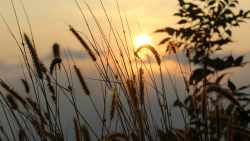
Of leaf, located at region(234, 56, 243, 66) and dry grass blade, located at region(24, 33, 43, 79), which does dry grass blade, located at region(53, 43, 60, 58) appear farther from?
leaf, located at region(234, 56, 243, 66)

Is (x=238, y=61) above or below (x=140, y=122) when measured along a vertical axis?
above

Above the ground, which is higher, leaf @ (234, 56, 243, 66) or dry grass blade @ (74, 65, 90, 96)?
leaf @ (234, 56, 243, 66)

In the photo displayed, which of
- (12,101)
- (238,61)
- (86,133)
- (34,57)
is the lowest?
(86,133)

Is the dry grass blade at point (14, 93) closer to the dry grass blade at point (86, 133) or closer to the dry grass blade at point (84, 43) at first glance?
the dry grass blade at point (86, 133)

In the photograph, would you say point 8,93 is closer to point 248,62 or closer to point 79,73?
point 79,73

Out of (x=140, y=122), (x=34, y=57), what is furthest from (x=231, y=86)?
(x=34, y=57)

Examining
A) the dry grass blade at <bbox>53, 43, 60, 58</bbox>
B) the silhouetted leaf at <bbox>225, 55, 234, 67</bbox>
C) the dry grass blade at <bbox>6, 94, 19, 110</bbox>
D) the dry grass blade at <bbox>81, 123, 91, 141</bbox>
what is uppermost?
the silhouetted leaf at <bbox>225, 55, 234, 67</bbox>

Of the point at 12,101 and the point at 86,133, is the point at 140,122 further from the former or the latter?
the point at 12,101

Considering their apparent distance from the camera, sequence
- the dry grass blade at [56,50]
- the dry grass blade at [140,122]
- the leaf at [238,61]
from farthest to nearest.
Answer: the leaf at [238,61], the dry grass blade at [56,50], the dry grass blade at [140,122]

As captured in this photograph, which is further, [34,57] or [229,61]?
[229,61]

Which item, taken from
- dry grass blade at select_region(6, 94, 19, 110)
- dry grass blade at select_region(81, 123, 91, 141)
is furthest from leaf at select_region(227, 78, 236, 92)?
dry grass blade at select_region(6, 94, 19, 110)

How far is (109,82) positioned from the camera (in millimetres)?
1653

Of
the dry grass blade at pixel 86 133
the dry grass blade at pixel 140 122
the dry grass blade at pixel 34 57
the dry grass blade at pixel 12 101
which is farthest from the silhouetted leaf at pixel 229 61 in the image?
the dry grass blade at pixel 12 101

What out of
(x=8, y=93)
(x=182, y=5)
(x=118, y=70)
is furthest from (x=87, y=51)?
(x=182, y=5)
